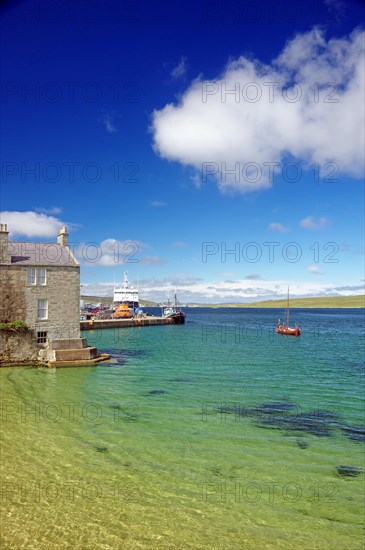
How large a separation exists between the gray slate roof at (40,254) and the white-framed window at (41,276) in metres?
0.51

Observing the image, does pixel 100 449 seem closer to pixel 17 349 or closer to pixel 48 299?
pixel 17 349

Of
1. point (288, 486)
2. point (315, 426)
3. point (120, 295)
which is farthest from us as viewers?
point (120, 295)

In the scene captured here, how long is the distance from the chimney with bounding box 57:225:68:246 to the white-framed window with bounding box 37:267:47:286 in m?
4.72

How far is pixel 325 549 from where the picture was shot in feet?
28.8

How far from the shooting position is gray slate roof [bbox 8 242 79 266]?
32.6 m

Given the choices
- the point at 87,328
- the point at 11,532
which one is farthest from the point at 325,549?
the point at 87,328

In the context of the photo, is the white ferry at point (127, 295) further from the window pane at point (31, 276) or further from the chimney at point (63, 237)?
the window pane at point (31, 276)

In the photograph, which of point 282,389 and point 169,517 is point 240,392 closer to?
point 282,389

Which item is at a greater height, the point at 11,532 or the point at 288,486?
the point at 11,532

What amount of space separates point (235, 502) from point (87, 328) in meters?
76.1

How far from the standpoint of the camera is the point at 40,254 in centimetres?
3406

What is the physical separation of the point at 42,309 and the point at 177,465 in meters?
22.7

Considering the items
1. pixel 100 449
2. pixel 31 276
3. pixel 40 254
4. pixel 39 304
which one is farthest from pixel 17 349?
pixel 100 449

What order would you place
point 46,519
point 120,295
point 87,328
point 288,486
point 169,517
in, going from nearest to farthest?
1. point 46,519
2. point 169,517
3. point 288,486
4. point 87,328
5. point 120,295
